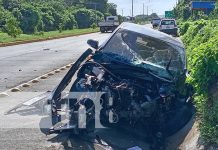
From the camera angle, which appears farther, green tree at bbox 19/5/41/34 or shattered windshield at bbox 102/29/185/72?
green tree at bbox 19/5/41/34

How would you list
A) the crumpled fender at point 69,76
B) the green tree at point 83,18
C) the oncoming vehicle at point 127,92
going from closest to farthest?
the oncoming vehicle at point 127,92 → the crumpled fender at point 69,76 → the green tree at point 83,18

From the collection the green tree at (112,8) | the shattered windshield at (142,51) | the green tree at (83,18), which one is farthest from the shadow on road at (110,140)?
the green tree at (112,8)

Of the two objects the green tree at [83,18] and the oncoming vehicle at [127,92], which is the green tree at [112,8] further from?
the oncoming vehicle at [127,92]

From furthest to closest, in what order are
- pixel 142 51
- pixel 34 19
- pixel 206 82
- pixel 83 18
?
pixel 83 18, pixel 34 19, pixel 142 51, pixel 206 82

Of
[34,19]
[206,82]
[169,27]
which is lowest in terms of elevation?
[169,27]

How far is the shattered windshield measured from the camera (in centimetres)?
689

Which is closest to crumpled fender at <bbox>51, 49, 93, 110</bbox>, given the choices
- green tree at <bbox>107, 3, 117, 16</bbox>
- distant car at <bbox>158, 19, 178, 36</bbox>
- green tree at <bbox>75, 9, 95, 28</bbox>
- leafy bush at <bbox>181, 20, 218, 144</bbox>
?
leafy bush at <bbox>181, 20, 218, 144</bbox>

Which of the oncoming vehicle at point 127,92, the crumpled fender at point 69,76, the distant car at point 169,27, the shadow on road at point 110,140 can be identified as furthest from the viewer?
the distant car at point 169,27

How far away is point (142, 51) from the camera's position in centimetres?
707

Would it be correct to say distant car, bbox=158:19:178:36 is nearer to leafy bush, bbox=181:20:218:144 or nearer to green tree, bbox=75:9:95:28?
leafy bush, bbox=181:20:218:144

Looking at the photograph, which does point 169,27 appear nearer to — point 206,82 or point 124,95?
point 124,95

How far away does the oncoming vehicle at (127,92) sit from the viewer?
6367 mm

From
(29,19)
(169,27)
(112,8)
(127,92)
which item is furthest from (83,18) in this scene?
(127,92)

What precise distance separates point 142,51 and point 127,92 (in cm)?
98
